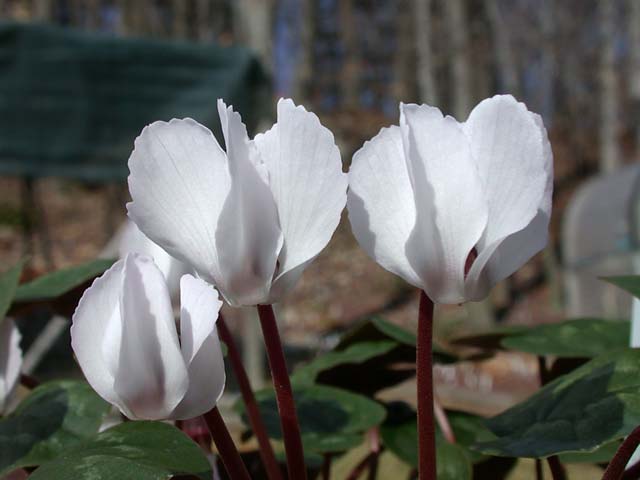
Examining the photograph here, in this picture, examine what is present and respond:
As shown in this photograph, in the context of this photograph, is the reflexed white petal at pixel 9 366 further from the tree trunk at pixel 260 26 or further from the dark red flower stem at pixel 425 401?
the tree trunk at pixel 260 26

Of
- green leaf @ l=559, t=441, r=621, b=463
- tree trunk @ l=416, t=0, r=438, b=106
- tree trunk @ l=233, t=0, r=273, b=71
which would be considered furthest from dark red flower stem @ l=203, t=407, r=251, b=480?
tree trunk @ l=416, t=0, r=438, b=106

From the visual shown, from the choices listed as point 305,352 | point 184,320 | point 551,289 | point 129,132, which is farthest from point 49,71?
point 551,289

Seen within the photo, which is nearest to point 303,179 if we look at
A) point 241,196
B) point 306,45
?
point 241,196

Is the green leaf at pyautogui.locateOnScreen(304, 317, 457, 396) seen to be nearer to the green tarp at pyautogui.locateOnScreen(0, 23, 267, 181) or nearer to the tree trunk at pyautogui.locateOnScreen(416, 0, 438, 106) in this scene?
the green tarp at pyautogui.locateOnScreen(0, 23, 267, 181)

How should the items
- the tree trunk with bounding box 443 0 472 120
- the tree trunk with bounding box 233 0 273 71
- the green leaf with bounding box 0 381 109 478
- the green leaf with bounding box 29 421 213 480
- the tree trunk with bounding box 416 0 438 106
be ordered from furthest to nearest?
the tree trunk with bounding box 416 0 438 106, the tree trunk with bounding box 443 0 472 120, the tree trunk with bounding box 233 0 273 71, the green leaf with bounding box 0 381 109 478, the green leaf with bounding box 29 421 213 480


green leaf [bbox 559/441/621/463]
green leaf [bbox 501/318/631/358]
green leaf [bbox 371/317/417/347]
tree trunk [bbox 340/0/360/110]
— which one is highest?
green leaf [bbox 371/317/417/347]

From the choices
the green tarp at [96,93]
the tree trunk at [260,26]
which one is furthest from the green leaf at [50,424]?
the tree trunk at [260,26]

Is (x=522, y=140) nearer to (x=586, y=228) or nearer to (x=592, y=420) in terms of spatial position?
(x=592, y=420)

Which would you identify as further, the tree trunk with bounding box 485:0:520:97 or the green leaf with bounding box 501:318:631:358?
the tree trunk with bounding box 485:0:520:97
